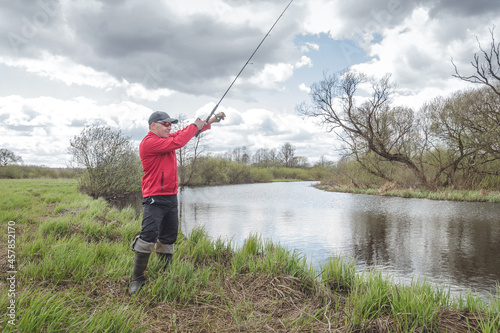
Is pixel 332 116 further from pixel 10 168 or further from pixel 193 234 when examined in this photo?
pixel 10 168

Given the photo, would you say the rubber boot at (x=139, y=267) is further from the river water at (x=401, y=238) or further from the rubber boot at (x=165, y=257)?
the river water at (x=401, y=238)

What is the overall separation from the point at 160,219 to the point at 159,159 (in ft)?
2.17

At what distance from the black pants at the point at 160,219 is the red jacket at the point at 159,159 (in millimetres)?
82

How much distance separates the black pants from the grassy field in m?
0.36

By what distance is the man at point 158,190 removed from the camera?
10.2ft

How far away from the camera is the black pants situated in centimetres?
313

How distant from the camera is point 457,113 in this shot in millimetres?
19109

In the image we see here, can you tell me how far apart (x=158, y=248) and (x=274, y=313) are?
160 cm

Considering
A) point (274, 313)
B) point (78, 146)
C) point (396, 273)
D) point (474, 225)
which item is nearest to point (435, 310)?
point (274, 313)

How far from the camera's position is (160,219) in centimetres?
321

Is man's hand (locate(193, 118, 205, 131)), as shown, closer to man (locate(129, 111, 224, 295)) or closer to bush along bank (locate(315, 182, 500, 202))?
man (locate(129, 111, 224, 295))

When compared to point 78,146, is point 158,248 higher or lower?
lower

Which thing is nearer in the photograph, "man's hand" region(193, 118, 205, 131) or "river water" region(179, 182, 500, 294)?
"man's hand" region(193, 118, 205, 131)

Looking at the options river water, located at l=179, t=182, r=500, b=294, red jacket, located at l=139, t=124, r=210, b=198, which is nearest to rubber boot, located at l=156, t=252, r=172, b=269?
red jacket, located at l=139, t=124, r=210, b=198
